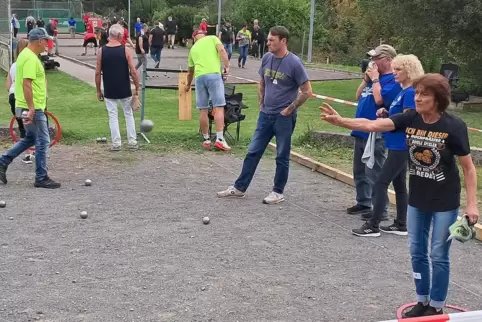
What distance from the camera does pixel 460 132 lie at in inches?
159

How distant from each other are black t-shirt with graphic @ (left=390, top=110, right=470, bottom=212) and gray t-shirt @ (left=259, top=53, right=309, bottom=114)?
9.21 ft

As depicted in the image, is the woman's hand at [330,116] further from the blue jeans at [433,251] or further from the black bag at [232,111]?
the black bag at [232,111]

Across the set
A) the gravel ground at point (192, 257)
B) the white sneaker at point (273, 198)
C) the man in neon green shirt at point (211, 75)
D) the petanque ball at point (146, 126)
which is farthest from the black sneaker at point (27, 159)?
the white sneaker at point (273, 198)

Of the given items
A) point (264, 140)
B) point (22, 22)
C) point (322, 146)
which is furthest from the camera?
point (22, 22)

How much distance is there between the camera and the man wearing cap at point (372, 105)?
20.2ft

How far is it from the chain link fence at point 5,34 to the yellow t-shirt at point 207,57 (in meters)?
13.1

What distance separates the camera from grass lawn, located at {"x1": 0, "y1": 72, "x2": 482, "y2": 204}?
10375 mm

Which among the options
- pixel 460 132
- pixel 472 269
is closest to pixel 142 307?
pixel 460 132

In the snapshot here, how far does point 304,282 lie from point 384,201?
60.6 inches

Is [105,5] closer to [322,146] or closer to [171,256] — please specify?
[322,146]

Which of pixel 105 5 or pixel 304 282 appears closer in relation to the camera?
pixel 304 282

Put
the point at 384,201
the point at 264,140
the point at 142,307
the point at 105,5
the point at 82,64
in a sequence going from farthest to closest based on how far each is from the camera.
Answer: the point at 105,5 → the point at 82,64 → the point at 264,140 → the point at 384,201 → the point at 142,307

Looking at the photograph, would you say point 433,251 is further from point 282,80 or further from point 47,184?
point 47,184

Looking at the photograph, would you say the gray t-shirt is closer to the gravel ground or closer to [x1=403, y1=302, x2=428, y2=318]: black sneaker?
the gravel ground
